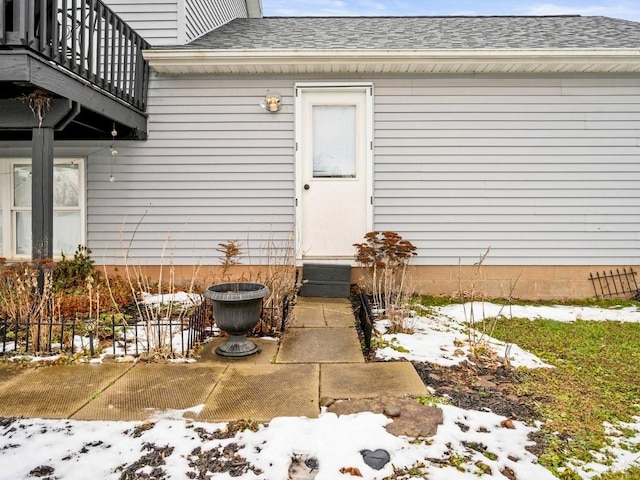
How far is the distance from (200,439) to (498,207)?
4857mm

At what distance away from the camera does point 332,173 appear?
5.79m

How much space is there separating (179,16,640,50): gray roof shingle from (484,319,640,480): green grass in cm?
345

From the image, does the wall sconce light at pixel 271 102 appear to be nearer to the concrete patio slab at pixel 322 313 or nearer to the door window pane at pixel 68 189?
the concrete patio slab at pixel 322 313

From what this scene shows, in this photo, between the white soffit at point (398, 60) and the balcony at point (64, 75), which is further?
the white soffit at point (398, 60)

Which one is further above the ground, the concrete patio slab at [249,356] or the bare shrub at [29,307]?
the bare shrub at [29,307]

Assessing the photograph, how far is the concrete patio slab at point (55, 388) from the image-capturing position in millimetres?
2471

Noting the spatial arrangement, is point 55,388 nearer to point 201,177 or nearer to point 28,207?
point 201,177

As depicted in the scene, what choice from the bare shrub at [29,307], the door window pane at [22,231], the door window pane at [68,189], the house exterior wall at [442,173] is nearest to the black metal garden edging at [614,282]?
the house exterior wall at [442,173]

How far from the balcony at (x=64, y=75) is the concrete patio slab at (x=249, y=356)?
8.64 feet

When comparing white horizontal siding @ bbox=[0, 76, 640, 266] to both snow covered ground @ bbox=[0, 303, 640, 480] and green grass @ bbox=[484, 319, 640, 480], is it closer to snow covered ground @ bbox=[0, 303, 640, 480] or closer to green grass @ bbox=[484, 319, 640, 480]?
green grass @ bbox=[484, 319, 640, 480]

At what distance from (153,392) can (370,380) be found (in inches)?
54.7

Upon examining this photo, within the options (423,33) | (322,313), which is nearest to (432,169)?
(423,33)

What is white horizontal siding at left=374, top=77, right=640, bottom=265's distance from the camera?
5.67m

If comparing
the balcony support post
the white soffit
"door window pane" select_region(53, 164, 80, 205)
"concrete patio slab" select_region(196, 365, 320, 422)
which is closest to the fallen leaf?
"concrete patio slab" select_region(196, 365, 320, 422)
